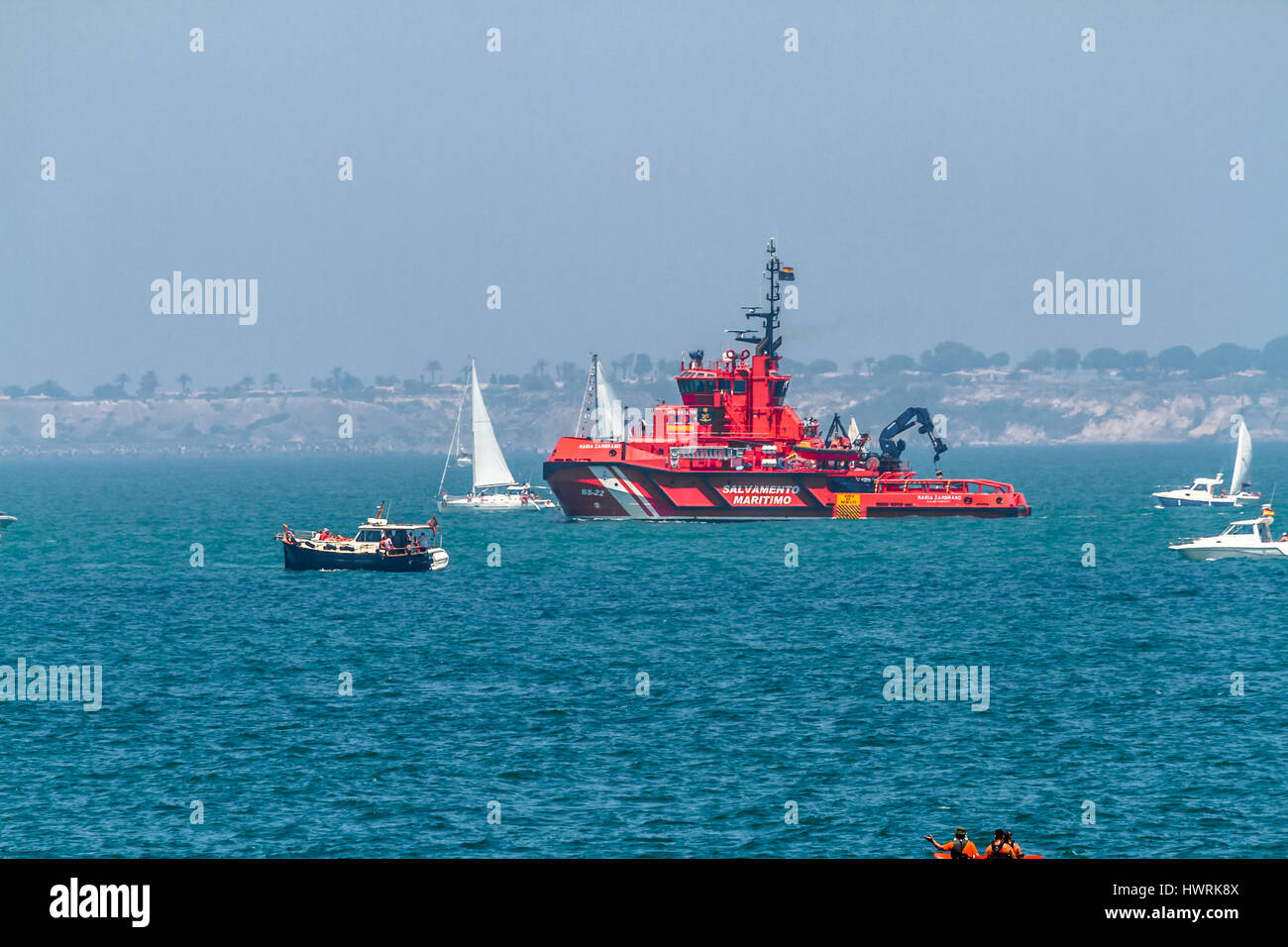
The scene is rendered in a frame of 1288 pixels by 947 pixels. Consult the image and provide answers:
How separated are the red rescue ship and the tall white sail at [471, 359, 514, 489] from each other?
1226 inches

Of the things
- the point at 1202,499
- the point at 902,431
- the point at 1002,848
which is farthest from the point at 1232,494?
the point at 1002,848

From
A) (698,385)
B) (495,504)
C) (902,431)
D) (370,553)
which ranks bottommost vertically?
(370,553)

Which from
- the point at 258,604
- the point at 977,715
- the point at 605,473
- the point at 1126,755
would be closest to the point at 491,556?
the point at 605,473

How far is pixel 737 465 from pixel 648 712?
7162 cm

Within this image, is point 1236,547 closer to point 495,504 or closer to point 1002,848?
point 1002,848

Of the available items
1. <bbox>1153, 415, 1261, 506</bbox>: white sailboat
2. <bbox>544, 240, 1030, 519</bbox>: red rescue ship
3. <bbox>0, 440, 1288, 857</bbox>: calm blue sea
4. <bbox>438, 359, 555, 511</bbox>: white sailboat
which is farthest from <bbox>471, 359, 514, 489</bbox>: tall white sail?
<bbox>1153, 415, 1261, 506</bbox>: white sailboat

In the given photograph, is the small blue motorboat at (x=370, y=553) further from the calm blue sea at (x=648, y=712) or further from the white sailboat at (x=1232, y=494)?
the white sailboat at (x=1232, y=494)

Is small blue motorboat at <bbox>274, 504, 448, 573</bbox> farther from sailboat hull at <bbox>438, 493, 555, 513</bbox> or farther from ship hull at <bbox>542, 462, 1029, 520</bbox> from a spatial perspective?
sailboat hull at <bbox>438, 493, 555, 513</bbox>

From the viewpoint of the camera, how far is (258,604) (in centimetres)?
7875

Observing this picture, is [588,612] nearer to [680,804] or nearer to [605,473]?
[680,804]

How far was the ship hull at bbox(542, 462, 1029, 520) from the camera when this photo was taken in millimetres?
118438

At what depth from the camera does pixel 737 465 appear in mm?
119562

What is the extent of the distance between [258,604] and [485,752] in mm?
39259

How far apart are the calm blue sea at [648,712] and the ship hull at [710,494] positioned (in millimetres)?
20241
